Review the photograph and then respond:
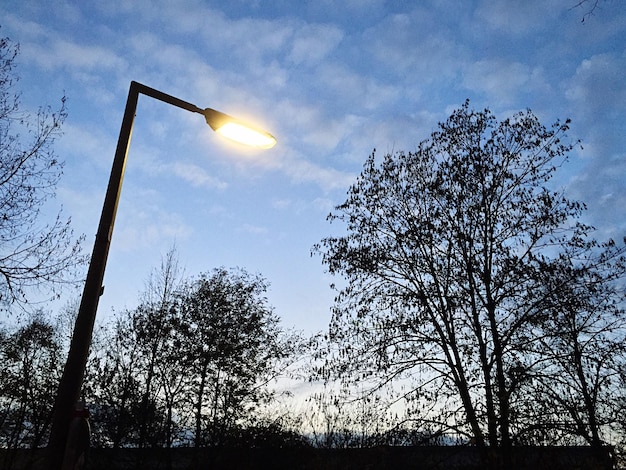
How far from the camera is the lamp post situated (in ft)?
10.3

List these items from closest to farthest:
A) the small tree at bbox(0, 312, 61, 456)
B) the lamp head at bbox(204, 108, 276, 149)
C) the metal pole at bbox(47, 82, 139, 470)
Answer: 1. the metal pole at bbox(47, 82, 139, 470)
2. the lamp head at bbox(204, 108, 276, 149)
3. the small tree at bbox(0, 312, 61, 456)

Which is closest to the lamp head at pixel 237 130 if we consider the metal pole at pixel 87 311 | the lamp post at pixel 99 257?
the lamp post at pixel 99 257

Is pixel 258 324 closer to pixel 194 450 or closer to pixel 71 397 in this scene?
pixel 194 450

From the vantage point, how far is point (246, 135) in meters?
4.97

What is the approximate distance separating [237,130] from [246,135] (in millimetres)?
109

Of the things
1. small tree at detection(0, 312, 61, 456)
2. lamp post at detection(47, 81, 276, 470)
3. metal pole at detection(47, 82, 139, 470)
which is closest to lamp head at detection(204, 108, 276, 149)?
lamp post at detection(47, 81, 276, 470)

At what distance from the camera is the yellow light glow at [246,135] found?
489 cm

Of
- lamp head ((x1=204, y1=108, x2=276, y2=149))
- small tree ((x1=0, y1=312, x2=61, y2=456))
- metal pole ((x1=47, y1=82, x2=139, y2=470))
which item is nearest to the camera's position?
metal pole ((x1=47, y1=82, x2=139, y2=470))

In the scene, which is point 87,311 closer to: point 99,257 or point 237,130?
point 99,257

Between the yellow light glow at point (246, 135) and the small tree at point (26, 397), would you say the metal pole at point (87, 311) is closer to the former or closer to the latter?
the yellow light glow at point (246, 135)

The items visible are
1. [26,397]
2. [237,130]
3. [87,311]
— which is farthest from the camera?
[26,397]

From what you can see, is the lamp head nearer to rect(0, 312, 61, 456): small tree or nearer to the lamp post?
the lamp post

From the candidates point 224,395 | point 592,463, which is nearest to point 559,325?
point 592,463

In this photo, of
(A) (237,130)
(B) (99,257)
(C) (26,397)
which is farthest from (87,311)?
(C) (26,397)
